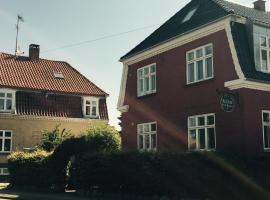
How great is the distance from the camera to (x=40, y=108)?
114 ft

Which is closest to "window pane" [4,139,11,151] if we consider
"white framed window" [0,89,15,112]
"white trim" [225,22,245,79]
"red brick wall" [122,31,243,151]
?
"white framed window" [0,89,15,112]

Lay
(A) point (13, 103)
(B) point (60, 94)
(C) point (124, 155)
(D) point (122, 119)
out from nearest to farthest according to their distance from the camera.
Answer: (C) point (124, 155)
(D) point (122, 119)
(A) point (13, 103)
(B) point (60, 94)

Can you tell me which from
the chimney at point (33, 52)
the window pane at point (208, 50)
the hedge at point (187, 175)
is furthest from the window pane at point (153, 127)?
the chimney at point (33, 52)

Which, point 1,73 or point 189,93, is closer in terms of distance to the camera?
point 189,93

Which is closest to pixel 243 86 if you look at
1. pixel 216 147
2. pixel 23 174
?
pixel 216 147

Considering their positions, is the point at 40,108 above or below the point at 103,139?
above

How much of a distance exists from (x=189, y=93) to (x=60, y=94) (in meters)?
18.9

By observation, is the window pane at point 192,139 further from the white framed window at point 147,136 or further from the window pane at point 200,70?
the white framed window at point 147,136

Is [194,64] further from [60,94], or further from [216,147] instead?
[60,94]

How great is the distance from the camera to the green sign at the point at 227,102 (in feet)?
53.7

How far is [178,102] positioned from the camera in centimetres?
2061

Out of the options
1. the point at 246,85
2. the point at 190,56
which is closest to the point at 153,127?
the point at 190,56

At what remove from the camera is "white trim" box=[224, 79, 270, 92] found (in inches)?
663

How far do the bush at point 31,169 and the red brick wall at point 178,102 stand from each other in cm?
539
